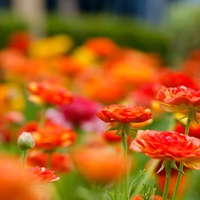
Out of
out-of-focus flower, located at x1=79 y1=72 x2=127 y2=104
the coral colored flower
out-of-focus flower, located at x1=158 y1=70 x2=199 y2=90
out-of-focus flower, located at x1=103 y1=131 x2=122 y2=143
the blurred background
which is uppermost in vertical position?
the coral colored flower

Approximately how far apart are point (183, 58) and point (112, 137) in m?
6.17

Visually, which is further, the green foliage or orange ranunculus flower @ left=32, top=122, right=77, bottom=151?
the green foliage

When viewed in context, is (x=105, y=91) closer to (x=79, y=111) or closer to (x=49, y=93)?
(x=79, y=111)

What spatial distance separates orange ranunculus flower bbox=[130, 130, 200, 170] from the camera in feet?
2.75

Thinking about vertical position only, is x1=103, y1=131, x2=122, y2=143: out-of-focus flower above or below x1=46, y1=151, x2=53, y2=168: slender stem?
below

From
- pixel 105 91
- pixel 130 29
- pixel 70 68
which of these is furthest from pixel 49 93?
pixel 130 29

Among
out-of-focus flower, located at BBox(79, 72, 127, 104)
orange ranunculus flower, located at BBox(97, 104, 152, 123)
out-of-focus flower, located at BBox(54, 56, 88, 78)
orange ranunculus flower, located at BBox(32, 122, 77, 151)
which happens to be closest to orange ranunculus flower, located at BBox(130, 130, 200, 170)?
orange ranunculus flower, located at BBox(97, 104, 152, 123)

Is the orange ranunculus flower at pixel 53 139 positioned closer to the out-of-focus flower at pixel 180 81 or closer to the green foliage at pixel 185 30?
the out-of-focus flower at pixel 180 81

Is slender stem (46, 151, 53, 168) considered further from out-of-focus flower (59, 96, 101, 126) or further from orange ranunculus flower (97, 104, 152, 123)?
out-of-focus flower (59, 96, 101, 126)

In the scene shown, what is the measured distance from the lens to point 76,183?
2.38 m

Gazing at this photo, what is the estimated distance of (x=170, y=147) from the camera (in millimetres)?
843

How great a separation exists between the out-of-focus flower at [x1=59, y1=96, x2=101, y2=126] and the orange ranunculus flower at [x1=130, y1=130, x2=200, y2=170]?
55.7 inches

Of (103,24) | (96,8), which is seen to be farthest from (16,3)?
(103,24)

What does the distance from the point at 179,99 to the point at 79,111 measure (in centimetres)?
142
